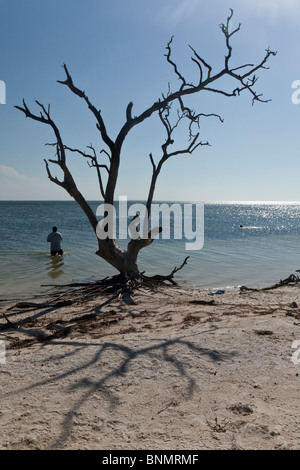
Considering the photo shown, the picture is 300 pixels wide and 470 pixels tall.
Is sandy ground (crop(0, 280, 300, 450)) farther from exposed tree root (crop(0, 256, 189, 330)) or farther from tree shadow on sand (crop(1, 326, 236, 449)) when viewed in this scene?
exposed tree root (crop(0, 256, 189, 330))

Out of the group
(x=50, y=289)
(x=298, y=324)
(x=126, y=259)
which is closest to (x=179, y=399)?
(x=298, y=324)

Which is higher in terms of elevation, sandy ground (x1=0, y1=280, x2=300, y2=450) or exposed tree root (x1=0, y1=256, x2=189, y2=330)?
sandy ground (x1=0, y1=280, x2=300, y2=450)

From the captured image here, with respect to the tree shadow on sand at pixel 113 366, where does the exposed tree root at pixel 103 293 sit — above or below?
below

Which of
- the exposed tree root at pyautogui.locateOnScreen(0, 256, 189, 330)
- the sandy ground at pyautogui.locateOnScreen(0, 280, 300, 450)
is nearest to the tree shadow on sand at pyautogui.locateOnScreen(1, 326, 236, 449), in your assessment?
the sandy ground at pyautogui.locateOnScreen(0, 280, 300, 450)

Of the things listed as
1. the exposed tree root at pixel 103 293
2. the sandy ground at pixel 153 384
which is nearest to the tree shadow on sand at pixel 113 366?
the sandy ground at pixel 153 384

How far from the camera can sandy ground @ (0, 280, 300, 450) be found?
2643mm

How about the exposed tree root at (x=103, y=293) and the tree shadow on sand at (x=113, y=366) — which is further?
the exposed tree root at (x=103, y=293)

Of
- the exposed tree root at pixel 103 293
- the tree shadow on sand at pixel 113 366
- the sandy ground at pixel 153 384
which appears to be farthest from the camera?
the exposed tree root at pixel 103 293

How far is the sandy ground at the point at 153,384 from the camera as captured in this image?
8.67 ft

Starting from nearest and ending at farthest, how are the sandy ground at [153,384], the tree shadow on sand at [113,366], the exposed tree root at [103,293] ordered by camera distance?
the sandy ground at [153,384], the tree shadow on sand at [113,366], the exposed tree root at [103,293]

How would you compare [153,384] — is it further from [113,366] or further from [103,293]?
[103,293]

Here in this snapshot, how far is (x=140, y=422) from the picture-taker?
9.24ft

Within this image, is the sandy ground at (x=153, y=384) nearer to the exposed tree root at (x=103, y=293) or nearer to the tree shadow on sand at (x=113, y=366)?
the tree shadow on sand at (x=113, y=366)
